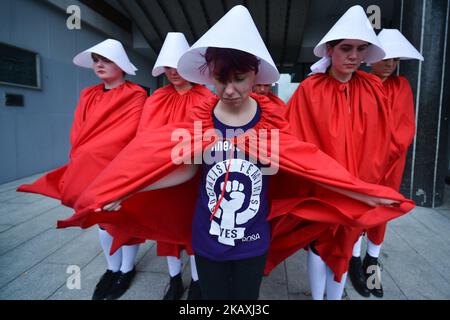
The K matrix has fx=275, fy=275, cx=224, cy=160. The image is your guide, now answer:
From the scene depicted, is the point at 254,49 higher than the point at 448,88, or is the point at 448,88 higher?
the point at 448,88

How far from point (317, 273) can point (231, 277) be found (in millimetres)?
900

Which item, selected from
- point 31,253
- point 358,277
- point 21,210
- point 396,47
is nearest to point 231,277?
point 358,277

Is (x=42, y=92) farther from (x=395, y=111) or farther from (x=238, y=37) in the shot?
(x=395, y=111)

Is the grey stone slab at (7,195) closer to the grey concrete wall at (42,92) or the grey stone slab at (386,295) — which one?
the grey concrete wall at (42,92)

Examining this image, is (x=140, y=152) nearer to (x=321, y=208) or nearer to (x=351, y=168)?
(x=321, y=208)

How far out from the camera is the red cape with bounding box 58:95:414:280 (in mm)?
1279

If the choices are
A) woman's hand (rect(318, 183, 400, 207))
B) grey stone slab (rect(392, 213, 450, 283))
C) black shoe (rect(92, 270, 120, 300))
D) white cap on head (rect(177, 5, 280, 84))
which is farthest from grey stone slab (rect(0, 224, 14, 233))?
grey stone slab (rect(392, 213, 450, 283))

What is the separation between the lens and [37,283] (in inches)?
99.5

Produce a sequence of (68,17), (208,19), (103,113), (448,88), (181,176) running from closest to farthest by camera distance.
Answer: (181,176)
(103,113)
(448,88)
(68,17)
(208,19)

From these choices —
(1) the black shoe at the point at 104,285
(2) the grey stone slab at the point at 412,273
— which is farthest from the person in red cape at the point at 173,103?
(2) the grey stone slab at the point at 412,273

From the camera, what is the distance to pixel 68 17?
22.9 feet

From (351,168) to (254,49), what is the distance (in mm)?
1026

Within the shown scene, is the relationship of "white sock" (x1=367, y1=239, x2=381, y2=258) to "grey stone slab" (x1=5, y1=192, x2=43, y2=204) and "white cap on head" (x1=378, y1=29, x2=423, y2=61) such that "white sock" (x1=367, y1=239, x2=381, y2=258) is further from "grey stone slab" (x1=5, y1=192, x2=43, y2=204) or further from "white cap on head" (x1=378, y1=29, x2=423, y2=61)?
"grey stone slab" (x1=5, y1=192, x2=43, y2=204)

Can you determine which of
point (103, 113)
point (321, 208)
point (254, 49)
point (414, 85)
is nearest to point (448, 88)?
point (414, 85)
